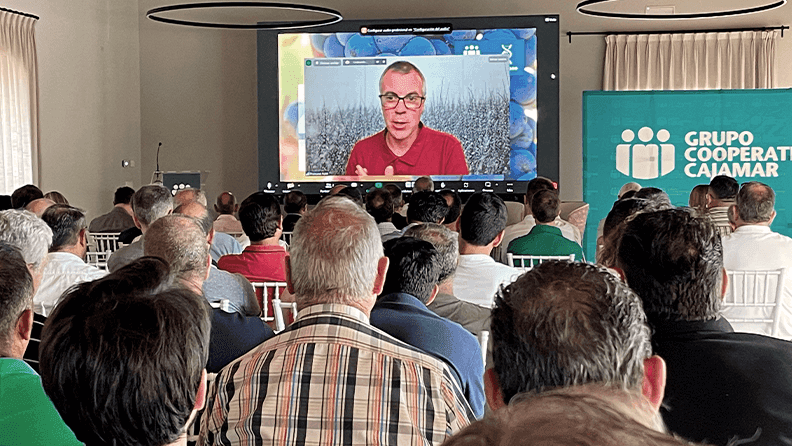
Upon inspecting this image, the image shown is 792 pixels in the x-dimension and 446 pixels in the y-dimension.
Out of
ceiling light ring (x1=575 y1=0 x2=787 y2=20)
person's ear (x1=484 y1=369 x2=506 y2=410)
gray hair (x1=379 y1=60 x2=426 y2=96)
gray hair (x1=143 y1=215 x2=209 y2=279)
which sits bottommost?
person's ear (x1=484 y1=369 x2=506 y2=410)

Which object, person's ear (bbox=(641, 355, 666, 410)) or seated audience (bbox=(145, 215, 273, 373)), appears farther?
seated audience (bbox=(145, 215, 273, 373))

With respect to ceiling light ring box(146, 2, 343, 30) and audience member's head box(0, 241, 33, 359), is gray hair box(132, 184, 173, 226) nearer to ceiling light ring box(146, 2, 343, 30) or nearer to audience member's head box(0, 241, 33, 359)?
audience member's head box(0, 241, 33, 359)

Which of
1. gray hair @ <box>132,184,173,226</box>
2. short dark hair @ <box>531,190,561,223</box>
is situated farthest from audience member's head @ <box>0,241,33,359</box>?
short dark hair @ <box>531,190,561,223</box>

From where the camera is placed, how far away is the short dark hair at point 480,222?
4371 millimetres

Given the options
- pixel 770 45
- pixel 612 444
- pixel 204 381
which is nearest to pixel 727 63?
pixel 770 45

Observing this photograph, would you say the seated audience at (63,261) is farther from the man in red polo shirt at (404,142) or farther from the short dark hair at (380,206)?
the man in red polo shirt at (404,142)

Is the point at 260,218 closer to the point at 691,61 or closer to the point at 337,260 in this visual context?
the point at 337,260

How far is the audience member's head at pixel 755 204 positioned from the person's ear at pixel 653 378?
12.7 ft

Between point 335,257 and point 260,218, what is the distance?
271 centimetres

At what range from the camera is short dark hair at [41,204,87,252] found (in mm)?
4383

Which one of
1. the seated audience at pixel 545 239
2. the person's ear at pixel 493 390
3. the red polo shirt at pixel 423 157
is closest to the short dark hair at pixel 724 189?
the seated audience at pixel 545 239

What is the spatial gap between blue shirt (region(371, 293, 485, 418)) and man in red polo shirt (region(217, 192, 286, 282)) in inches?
85.1

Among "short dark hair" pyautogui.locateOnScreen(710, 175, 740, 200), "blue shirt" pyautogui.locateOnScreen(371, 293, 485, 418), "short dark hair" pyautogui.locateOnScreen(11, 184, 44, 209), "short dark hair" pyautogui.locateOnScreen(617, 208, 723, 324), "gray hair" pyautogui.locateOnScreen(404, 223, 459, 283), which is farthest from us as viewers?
"short dark hair" pyautogui.locateOnScreen(710, 175, 740, 200)

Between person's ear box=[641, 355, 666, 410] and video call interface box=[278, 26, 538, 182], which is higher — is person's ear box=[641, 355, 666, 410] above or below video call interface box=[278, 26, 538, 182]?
below
